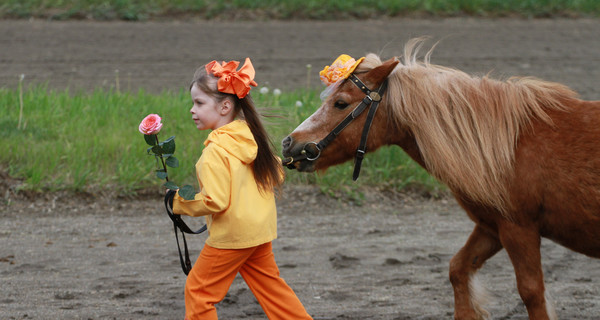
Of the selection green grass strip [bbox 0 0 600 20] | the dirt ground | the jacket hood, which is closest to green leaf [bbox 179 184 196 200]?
the jacket hood

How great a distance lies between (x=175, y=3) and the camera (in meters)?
12.4

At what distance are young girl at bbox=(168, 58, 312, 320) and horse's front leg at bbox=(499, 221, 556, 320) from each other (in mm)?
1068

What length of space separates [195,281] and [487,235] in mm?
1702

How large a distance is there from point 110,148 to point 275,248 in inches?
82.0

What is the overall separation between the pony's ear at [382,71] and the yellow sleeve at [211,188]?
88 cm

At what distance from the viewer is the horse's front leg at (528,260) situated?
3.38m

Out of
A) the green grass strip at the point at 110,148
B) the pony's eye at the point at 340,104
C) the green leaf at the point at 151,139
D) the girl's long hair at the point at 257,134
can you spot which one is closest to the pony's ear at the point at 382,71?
the pony's eye at the point at 340,104

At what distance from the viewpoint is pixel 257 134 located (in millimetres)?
3291

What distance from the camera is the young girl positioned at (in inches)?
121

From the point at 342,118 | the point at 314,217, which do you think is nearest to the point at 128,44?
the point at 314,217

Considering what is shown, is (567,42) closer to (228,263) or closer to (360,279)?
(360,279)

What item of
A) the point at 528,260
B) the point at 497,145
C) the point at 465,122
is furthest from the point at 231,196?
the point at 528,260

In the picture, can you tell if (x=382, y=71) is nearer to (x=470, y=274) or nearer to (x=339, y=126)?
(x=339, y=126)

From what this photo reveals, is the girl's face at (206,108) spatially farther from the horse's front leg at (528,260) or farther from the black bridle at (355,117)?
the horse's front leg at (528,260)
